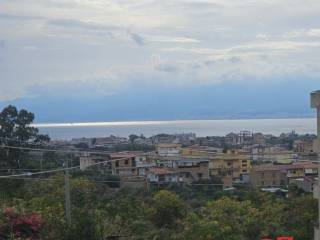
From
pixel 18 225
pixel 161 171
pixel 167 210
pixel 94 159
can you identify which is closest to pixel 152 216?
pixel 167 210

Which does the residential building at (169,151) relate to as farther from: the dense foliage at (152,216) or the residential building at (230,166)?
the dense foliage at (152,216)

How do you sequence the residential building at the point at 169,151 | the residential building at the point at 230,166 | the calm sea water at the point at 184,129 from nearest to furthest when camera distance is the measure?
the residential building at the point at 169,151, the residential building at the point at 230,166, the calm sea water at the point at 184,129

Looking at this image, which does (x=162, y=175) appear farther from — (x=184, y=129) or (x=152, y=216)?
(x=184, y=129)

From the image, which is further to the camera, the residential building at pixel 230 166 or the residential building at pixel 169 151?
the residential building at pixel 230 166

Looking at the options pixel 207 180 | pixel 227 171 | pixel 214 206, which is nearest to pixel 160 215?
pixel 214 206

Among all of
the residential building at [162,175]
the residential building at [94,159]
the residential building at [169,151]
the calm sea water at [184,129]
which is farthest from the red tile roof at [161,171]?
the calm sea water at [184,129]

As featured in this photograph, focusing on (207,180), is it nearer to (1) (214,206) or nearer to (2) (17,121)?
(2) (17,121)

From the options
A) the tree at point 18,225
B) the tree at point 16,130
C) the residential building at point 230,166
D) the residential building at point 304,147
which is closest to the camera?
the tree at point 18,225

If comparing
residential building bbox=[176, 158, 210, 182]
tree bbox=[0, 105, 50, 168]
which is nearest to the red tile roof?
residential building bbox=[176, 158, 210, 182]

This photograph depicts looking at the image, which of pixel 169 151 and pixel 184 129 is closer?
pixel 169 151

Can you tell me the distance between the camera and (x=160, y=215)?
15203 mm

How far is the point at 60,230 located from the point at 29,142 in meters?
16.1

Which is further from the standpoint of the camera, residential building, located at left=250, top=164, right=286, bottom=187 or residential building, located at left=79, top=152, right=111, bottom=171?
residential building, located at left=250, top=164, right=286, bottom=187

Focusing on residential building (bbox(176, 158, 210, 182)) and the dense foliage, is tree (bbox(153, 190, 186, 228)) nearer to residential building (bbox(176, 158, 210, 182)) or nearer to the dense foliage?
the dense foliage
